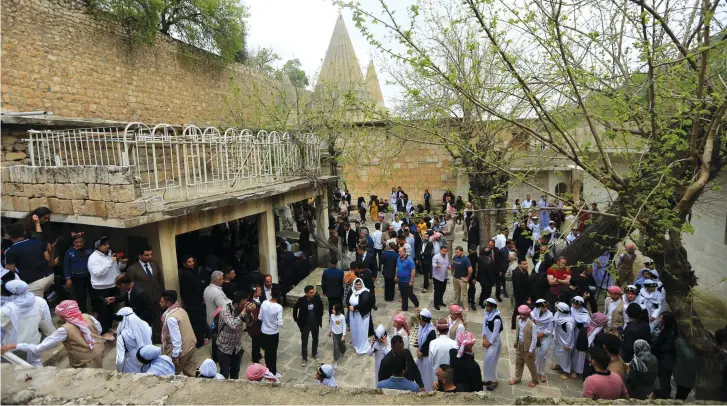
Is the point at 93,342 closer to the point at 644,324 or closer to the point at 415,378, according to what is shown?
the point at 415,378

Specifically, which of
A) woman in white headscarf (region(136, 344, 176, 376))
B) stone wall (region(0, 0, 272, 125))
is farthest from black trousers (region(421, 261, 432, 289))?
stone wall (region(0, 0, 272, 125))

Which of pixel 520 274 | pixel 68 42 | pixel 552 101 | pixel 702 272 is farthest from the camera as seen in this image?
pixel 68 42

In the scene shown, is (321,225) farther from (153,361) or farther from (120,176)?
(153,361)

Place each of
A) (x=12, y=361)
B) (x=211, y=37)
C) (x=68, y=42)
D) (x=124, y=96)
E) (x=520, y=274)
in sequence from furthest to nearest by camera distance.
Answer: (x=211, y=37), (x=124, y=96), (x=68, y=42), (x=520, y=274), (x=12, y=361)

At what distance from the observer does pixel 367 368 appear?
5996mm

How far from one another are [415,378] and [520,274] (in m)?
3.50

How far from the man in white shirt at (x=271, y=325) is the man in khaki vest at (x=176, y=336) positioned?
1009mm

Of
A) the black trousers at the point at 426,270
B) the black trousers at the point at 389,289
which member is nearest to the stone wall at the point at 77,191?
the black trousers at the point at 389,289

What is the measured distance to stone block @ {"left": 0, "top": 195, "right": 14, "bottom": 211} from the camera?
6.46 meters

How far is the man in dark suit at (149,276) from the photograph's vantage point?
565 cm

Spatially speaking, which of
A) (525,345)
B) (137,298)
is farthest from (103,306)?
(525,345)

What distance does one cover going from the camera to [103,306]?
5793mm

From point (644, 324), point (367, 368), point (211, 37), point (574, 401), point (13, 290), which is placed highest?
point (211, 37)

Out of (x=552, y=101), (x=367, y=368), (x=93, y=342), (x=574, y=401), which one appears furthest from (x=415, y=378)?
(x=552, y=101)
